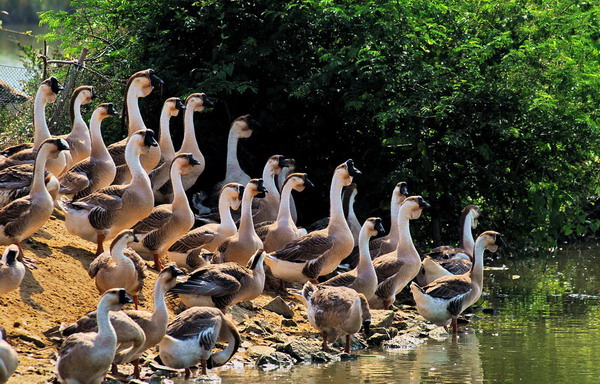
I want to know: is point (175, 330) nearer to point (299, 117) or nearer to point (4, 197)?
point (4, 197)

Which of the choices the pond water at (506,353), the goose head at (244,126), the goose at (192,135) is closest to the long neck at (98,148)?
the goose at (192,135)

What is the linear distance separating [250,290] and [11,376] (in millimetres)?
3648

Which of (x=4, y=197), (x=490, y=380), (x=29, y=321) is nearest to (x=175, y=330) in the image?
(x=29, y=321)

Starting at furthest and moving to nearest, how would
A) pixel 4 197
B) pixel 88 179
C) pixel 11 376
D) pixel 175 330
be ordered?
pixel 88 179
pixel 4 197
pixel 175 330
pixel 11 376

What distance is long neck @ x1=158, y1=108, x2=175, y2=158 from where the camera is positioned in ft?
55.0

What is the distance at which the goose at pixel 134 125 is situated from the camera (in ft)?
52.3

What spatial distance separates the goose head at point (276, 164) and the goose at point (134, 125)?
1.96 meters

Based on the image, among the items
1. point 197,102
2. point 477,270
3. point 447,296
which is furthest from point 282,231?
point 197,102

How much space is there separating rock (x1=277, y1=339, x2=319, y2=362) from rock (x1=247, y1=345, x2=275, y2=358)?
15cm

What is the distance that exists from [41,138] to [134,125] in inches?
74.5

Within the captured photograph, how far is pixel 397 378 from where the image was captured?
1058cm

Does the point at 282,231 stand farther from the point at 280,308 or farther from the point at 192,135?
the point at 192,135

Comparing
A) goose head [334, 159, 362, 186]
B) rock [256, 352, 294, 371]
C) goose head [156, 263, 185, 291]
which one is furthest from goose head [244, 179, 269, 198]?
goose head [156, 263, 185, 291]

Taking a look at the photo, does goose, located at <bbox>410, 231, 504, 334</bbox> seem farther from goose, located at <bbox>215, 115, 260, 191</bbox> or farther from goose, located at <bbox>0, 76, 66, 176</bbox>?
goose, located at <bbox>0, 76, 66, 176</bbox>
